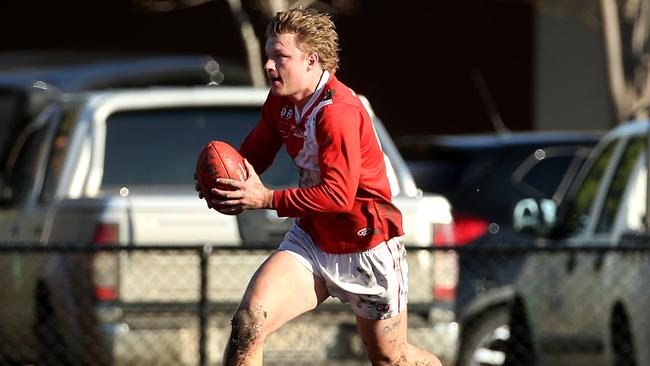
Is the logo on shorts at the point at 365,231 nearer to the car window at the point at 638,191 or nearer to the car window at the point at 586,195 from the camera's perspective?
the car window at the point at 638,191

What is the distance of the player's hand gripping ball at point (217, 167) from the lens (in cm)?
621

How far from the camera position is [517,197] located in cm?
1281

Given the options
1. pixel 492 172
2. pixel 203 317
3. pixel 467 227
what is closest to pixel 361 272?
pixel 203 317

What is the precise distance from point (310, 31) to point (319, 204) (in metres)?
0.65

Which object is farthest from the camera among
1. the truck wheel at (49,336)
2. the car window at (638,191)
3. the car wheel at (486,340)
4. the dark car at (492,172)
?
the dark car at (492,172)

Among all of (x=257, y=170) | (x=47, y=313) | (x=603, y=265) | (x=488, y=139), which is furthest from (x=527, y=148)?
(x=257, y=170)

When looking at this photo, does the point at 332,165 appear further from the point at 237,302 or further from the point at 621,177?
the point at 621,177

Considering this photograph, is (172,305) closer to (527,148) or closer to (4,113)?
(527,148)

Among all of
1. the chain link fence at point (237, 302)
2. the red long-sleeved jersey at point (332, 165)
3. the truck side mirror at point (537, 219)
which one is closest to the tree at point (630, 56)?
the truck side mirror at point (537, 219)

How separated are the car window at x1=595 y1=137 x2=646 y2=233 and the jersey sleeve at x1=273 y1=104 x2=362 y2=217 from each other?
11.6ft

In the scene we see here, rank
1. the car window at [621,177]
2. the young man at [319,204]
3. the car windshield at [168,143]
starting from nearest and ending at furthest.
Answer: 1. the young man at [319,204]
2. the car window at [621,177]
3. the car windshield at [168,143]

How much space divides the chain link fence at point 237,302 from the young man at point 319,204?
8.61 ft

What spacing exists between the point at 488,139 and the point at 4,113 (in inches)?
171

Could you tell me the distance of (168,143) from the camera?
10172 millimetres
